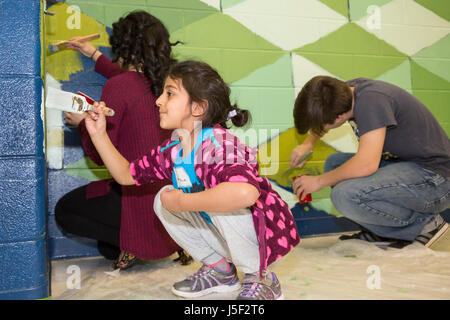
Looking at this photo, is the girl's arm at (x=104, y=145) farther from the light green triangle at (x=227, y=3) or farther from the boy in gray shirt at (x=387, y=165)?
the light green triangle at (x=227, y=3)

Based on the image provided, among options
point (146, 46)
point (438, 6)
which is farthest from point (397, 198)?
point (438, 6)

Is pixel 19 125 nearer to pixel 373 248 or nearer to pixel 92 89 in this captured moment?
pixel 92 89

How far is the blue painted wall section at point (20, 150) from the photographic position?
1.05 meters

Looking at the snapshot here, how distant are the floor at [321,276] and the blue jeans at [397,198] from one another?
105mm

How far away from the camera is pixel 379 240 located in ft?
5.90

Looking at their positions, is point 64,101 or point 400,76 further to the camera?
point 400,76

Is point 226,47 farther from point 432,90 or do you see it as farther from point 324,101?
point 432,90

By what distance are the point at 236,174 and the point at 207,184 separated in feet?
0.45

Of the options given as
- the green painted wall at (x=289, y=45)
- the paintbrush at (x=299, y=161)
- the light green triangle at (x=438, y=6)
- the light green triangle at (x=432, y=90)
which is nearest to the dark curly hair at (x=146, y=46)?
the green painted wall at (x=289, y=45)

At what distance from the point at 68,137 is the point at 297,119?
37.4 inches

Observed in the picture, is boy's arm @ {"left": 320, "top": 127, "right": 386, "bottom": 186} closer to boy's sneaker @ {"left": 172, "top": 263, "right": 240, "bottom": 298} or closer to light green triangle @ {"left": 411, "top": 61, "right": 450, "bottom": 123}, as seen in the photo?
boy's sneaker @ {"left": 172, "top": 263, "right": 240, "bottom": 298}

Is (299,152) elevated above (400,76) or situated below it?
below

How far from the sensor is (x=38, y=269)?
108cm
